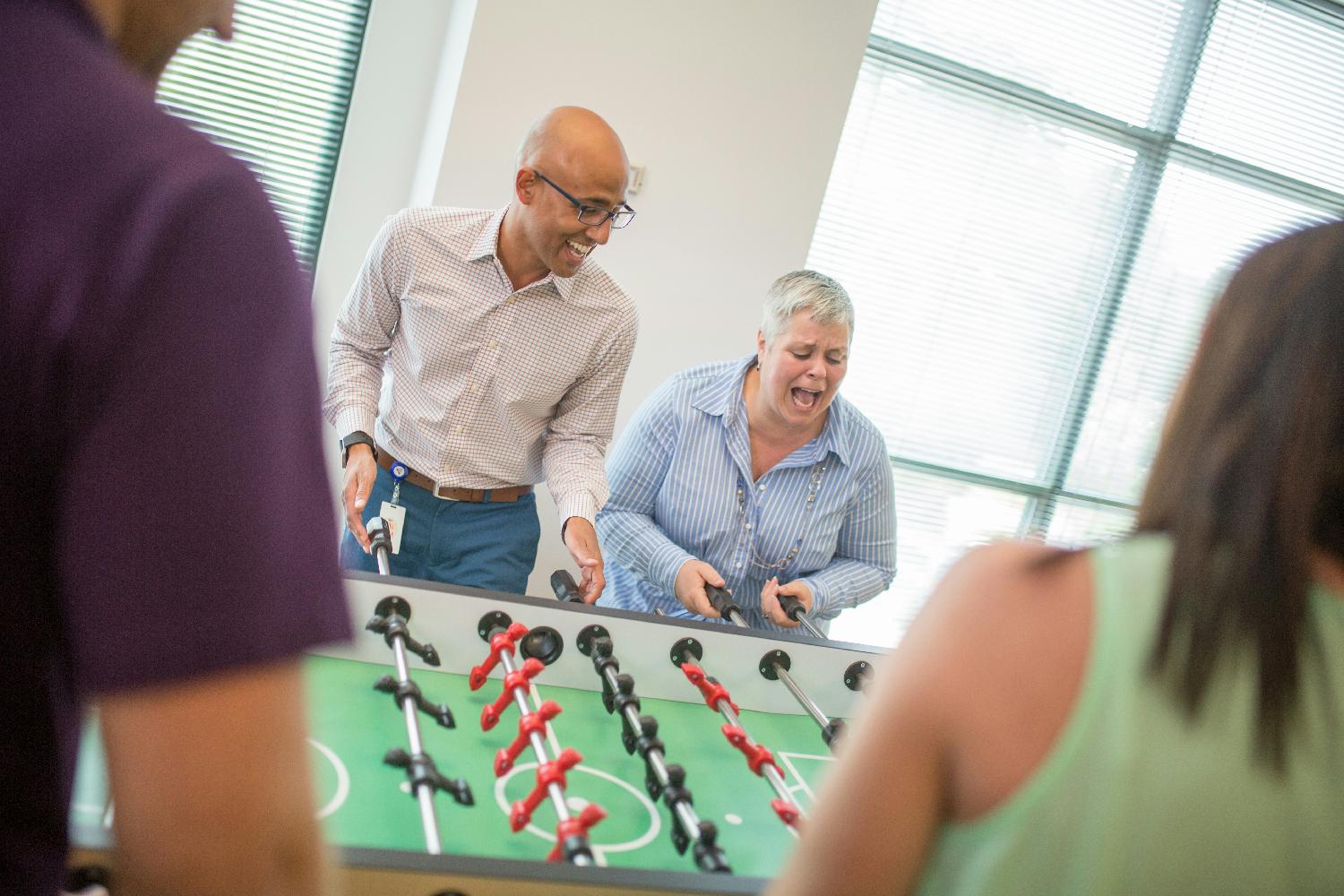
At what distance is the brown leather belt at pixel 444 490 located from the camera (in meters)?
2.76

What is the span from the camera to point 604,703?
191 cm

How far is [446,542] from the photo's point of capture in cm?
274

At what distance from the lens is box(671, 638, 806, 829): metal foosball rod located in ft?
5.51

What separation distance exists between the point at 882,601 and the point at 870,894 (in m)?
4.50

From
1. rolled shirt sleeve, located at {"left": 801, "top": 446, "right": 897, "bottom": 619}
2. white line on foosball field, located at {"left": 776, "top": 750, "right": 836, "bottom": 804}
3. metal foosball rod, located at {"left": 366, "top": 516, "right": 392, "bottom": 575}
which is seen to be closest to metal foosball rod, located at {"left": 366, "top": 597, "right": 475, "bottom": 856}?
metal foosball rod, located at {"left": 366, "top": 516, "right": 392, "bottom": 575}

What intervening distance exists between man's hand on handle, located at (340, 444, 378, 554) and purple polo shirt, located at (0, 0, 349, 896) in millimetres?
1828

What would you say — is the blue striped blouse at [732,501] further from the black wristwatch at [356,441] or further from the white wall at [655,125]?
the white wall at [655,125]

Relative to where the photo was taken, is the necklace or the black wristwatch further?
the necklace

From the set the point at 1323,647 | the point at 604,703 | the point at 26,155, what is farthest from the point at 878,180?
the point at 26,155

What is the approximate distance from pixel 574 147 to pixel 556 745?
4.88 feet

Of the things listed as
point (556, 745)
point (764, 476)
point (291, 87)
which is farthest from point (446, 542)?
point (291, 87)

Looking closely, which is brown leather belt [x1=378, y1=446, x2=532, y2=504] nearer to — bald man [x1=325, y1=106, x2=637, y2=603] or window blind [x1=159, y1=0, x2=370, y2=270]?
bald man [x1=325, y1=106, x2=637, y2=603]

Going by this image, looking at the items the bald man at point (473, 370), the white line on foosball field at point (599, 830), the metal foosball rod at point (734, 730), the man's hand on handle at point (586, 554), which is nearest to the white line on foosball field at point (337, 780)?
the white line on foosball field at point (599, 830)

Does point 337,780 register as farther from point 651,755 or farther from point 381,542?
point 381,542
